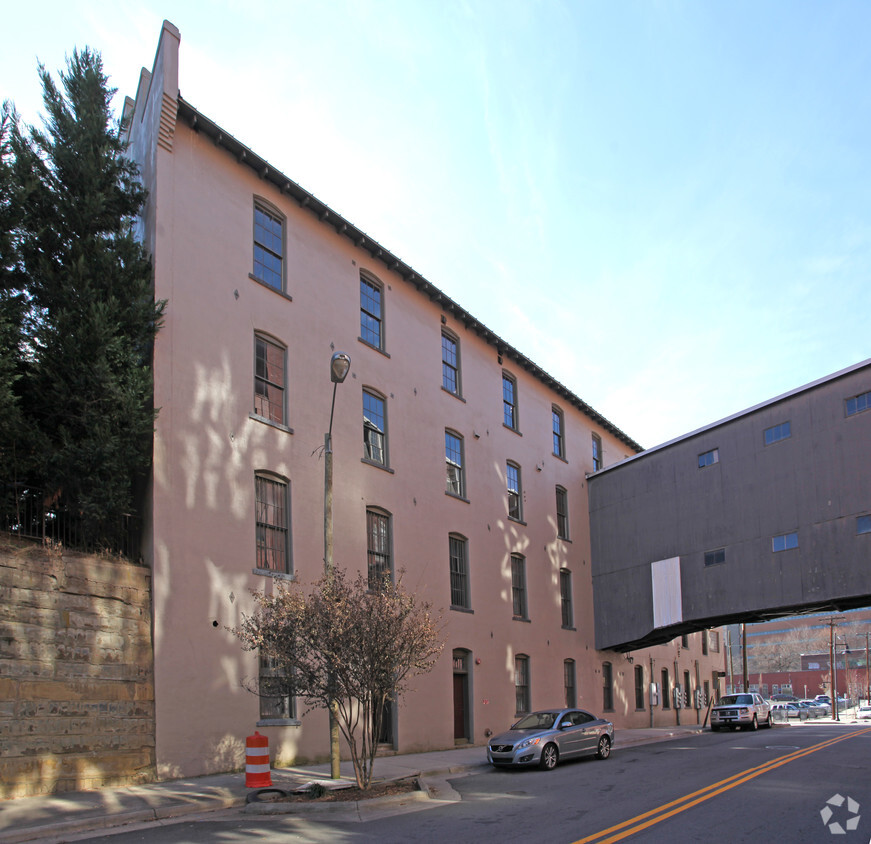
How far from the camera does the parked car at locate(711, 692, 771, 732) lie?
109ft

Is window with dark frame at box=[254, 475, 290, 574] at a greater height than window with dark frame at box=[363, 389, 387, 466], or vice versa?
window with dark frame at box=[363, 389, 387, 466]

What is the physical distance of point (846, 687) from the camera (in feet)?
325

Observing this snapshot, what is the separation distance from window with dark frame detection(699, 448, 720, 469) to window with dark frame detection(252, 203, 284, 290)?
54.8ft

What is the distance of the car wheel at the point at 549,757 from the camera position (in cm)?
1803

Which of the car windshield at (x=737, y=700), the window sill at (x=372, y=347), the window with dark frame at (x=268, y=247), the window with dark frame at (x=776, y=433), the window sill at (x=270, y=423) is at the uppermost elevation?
the window with dark frame at (x=268, y=247)

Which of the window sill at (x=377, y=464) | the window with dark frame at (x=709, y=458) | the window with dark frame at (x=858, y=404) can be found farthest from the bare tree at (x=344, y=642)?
the window with dark frame at (x=709, y=458)

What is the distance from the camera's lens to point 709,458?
29625 millimetres

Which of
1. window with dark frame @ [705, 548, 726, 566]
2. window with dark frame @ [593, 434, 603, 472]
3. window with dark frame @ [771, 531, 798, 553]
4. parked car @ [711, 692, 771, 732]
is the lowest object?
parked car @ [711, 692, 771, 732]

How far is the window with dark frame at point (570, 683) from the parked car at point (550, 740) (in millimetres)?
11279

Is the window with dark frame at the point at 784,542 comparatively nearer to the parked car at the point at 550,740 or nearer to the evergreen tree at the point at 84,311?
the parked car at the point at 550,740

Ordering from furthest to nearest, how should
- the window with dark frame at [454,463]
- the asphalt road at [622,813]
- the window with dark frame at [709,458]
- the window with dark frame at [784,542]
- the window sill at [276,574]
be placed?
the window with dark frame at [709,458], the window with dark frame at [454,463], the window with dark frame at [784,542], the window sill at [276,574], the asphalt road at [622,813]

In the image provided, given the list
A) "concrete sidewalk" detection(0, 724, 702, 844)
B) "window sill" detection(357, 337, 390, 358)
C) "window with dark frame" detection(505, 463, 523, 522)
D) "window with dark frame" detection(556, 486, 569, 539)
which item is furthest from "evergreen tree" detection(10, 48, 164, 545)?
"window with dark frame" detection(556, 486, 569, 539)

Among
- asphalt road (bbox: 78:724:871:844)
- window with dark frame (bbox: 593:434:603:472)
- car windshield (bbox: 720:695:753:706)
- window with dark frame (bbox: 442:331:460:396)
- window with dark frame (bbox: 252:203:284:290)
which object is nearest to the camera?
asphalt road (bbox: 78:724:871:844)

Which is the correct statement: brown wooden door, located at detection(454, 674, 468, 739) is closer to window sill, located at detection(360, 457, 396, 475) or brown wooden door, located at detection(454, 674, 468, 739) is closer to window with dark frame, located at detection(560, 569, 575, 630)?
window sill, located at detection(360, 457, 396, 475)
